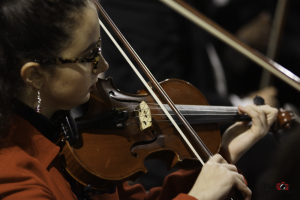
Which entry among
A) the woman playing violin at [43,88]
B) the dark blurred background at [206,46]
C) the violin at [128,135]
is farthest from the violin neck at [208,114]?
the dark blurred background at [206,46]

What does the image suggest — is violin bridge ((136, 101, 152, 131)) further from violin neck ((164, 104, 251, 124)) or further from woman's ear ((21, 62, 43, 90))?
woman's ear ((21, 62, 43, 90))

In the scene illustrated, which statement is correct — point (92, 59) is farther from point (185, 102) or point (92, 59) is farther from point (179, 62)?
point (179, 62)

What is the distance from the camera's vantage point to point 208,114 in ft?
2.67

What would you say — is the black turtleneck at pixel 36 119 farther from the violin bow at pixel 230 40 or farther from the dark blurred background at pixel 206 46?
the dark blurred background at pixel 206 46

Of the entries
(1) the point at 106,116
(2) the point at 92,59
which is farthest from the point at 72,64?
(1) the point at 106,116

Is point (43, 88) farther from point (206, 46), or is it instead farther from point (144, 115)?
point (206, 46)

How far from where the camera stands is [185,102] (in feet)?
2.75

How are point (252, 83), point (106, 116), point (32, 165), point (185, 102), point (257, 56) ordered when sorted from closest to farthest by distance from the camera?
point (32, 165) < point (106, 116) < point (185, 102) < point (257, 56) < point (252, 83)

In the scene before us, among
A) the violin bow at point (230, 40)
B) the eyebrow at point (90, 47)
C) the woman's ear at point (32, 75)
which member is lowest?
the woman's ear at point (32, 75)

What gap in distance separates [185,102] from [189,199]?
341 mm

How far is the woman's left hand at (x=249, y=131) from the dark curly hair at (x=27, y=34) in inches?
22.5

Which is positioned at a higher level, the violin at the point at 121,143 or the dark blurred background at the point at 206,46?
the dark blurred background at the point at 206,46

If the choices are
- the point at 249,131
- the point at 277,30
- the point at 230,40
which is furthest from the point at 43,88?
the point at 277,30

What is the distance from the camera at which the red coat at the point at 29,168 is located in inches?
19.9
